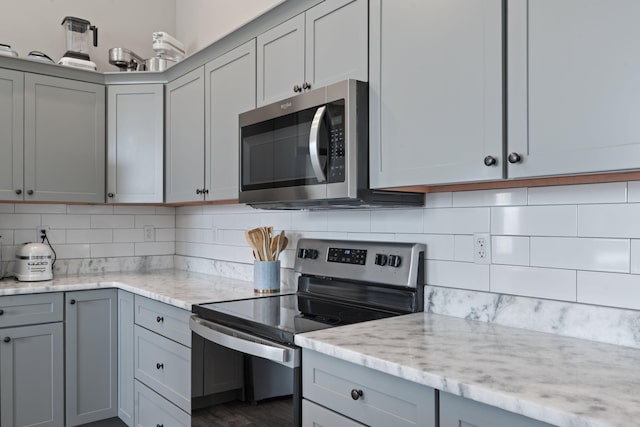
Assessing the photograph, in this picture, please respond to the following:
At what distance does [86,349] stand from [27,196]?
3.11 ft

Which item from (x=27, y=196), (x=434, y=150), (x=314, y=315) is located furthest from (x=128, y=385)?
(x=434, y=150)

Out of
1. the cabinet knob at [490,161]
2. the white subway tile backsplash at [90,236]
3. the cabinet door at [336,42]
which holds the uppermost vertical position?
the cabinet door at [336,42]

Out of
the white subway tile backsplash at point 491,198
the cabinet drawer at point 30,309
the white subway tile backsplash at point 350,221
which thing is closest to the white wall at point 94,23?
the cabinet drawer at point 30,309

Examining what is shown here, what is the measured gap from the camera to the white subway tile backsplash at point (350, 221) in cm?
217

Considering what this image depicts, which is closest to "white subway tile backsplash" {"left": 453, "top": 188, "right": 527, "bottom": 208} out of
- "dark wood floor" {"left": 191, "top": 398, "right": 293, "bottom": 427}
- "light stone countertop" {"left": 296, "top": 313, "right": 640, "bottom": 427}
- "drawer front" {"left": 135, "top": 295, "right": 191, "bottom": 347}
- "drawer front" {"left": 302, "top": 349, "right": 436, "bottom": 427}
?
"light stone countertop" {"left": 296, "top": 313, "right": 640, "bottom": 427}

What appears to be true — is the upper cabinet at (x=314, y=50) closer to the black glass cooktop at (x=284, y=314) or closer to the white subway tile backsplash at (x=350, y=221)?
the white subway tile backsplash at (x=350, y=221)

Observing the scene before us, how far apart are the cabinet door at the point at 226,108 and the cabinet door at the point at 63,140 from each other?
88cm

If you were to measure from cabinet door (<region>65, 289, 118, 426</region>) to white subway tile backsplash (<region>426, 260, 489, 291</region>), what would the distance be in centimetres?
189

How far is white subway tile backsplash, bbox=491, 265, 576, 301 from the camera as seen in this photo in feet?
4.86

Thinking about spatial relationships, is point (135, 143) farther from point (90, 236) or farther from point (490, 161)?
point (490, 161)

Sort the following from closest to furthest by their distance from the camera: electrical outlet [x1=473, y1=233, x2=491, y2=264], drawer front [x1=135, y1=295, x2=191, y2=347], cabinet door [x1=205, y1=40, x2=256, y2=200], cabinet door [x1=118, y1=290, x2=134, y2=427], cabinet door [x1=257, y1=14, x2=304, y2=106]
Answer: electrical outlet [x1=473, y1=233, x2=491, y2=264], cabinet door [x1=257, y1=14, x2=304, y2=106], drawer front [x1=135, y1=295, x2=191, y2=347], cabinet door [x1=205, y1=40, x2=256, y2=200], cabinet door [x1=118, y1=290, x2=134, y2=427]

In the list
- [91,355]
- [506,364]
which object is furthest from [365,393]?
[91,355]

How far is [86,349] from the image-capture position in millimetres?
2773

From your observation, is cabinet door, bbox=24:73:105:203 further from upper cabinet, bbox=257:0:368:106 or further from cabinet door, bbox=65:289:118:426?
upper cabinet, bbox=257:0:368:106
